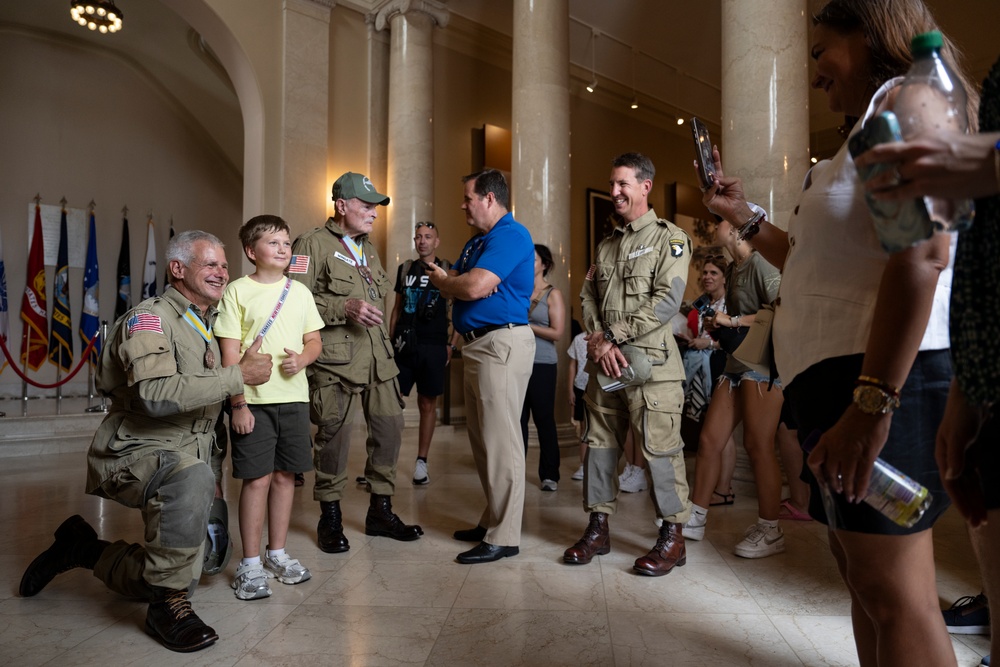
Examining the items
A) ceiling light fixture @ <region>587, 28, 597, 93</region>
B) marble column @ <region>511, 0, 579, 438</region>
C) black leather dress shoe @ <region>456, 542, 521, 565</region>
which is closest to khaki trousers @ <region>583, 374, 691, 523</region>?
black leather dress shoe @ <region>456, 542, 521, 565</region>

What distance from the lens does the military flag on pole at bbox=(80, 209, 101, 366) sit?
9.61 metres

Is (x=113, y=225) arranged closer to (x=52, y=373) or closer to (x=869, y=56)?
(x=52, y=373)

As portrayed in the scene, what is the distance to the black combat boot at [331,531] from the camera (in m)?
3.20

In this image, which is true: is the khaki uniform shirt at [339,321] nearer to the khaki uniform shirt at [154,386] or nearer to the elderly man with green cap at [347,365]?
the elderly man with green cap at [347,365]

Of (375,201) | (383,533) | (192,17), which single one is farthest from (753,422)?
(192,17)

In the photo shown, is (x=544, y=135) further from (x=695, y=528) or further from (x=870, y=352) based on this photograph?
(x=870, y=352)

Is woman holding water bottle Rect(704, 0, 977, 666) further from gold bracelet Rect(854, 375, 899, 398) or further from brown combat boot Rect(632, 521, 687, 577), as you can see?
brown combat boot Rect(632, 521, 687, 577)

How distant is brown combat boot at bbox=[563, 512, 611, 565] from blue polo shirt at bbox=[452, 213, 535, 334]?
3.25 feet

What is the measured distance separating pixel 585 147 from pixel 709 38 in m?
2.68

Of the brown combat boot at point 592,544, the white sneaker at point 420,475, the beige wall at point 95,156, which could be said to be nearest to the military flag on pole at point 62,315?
the beige wall at point 95,156

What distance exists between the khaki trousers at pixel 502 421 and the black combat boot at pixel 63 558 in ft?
5.21

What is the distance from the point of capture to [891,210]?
80 cm

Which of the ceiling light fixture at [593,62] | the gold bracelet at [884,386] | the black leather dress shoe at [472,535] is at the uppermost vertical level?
the ceiling light fixture at [593,62]

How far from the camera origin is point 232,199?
11797 mm
